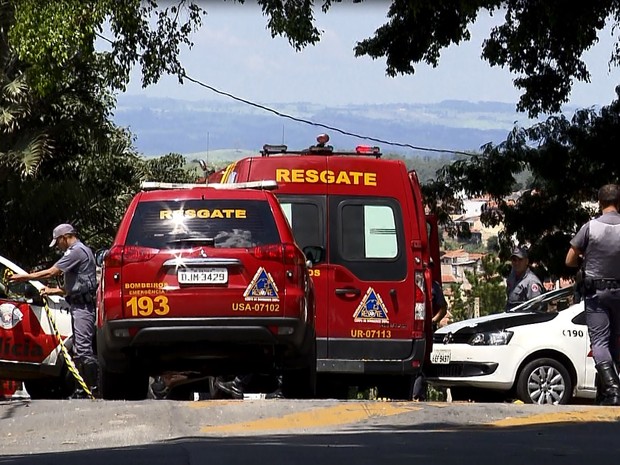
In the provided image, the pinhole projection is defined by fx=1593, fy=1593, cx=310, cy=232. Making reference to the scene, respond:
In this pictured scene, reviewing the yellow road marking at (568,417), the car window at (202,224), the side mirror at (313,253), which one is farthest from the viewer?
the side mirror at (313,253)

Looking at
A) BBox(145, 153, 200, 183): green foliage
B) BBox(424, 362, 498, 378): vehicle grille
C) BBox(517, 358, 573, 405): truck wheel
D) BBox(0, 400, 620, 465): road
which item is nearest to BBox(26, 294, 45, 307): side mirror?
BBox(0, 400, 620, 465): road

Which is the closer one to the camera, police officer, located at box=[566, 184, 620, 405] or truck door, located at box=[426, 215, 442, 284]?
police officer, located at box=[566, 184, 620, 405]

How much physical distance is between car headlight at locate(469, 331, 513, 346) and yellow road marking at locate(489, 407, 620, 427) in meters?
4.22

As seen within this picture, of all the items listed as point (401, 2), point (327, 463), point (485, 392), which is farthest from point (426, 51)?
point (327, 463)

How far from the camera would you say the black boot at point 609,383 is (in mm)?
12297

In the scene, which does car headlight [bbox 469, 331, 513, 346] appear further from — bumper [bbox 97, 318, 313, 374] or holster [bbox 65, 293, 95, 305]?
bumper [bbox 97, 318, 313, 374]

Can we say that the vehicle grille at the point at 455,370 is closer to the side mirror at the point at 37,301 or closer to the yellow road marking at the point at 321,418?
the side mirror at the point at 37,301

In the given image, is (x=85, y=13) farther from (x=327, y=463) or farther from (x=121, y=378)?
(x=327, y=463)

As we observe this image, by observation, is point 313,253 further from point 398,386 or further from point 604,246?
point 604,246

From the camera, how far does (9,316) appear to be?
15195 mm

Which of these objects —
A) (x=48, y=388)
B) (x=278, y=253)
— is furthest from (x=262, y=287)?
(x=48, y=388)

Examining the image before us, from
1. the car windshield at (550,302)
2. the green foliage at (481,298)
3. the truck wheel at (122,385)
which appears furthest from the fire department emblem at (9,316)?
the green foliage at (481,298)

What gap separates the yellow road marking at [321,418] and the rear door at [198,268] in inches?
40.9

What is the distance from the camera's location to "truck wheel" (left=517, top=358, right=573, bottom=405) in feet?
51.3
